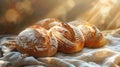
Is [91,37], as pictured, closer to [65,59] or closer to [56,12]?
[65,59]

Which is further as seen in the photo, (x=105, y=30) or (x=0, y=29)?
(x=105, y=30)

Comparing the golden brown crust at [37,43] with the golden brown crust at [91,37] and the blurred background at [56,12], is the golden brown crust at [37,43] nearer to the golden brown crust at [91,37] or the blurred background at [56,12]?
the golden brown crust at [91,37]

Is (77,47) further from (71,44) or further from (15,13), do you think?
(15,13)

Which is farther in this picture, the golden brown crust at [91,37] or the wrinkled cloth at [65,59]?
the golden brown crust at [91,37]

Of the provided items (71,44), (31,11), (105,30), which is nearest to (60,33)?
(71,44)

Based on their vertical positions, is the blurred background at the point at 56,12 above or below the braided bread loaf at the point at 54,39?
above

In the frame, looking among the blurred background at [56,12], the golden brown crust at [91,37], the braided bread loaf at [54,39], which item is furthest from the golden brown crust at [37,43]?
the blurred background at [56,12]
